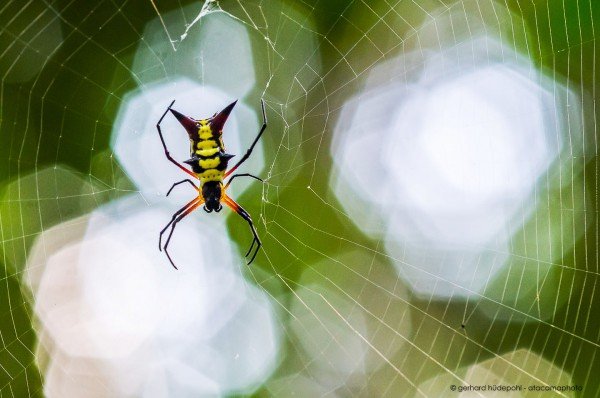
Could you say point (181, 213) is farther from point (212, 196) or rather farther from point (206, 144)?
point (206, 144)

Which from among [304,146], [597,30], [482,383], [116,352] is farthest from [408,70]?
[116,352]

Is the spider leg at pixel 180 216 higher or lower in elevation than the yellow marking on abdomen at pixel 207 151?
lower

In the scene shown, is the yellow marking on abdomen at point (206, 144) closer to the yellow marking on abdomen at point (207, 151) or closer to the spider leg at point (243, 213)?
the yellow marking on abdomen at point (207, 151)

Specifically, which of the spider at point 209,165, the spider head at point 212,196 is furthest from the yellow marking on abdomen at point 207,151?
the spider head at point 212,196

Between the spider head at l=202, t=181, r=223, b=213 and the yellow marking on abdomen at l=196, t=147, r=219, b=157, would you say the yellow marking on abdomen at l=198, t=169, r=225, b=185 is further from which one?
the yellow marking on abdomen at l=196, t=147, r=219, b=157

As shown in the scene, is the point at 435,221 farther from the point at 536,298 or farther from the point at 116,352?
the point at 116,352

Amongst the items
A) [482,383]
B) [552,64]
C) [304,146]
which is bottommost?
[482,383]

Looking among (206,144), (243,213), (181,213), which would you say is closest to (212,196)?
(243,213)
